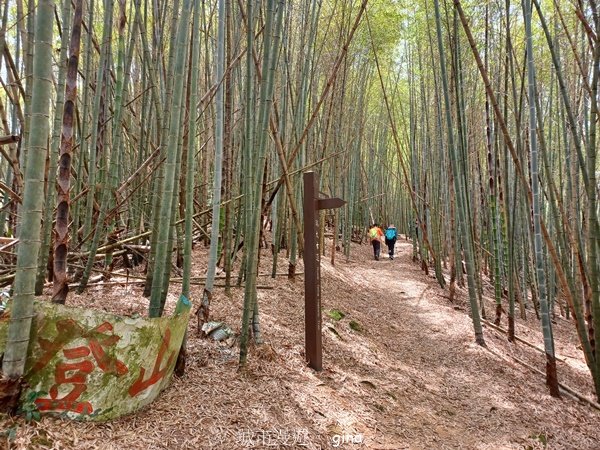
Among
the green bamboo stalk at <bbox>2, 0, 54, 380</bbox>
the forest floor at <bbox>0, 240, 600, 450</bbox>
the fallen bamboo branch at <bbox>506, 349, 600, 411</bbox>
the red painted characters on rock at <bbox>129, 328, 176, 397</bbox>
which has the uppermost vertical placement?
the green bamboo stalk at <bbox>2, 0, 54, 380</bbox>

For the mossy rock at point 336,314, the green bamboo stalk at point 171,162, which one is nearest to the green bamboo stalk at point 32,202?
the green bamboo stalk at point 171,162

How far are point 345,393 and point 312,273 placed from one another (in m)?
0.66

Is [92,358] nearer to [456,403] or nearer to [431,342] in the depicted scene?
[456,403]

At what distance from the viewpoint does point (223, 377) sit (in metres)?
1.74

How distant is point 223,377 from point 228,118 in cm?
181

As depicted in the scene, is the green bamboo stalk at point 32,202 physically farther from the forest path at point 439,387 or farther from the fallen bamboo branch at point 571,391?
the fallen bamboo branch at point 571,391

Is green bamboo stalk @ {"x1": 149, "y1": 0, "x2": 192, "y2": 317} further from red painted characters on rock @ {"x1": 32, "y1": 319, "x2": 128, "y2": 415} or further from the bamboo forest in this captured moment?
red painted characters on rock @ {"x1": 32, "y1": 319, "x2": 128, "y2": 415}

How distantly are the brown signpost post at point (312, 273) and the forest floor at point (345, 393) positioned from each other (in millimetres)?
109

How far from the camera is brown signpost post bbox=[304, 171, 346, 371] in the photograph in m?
2.15

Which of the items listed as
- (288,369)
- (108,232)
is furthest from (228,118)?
(288,369)

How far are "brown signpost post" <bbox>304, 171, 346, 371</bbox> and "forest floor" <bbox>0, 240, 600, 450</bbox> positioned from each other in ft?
0.36

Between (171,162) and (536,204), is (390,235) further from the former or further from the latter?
(171,162)

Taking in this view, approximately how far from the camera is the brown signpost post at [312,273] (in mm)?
2148

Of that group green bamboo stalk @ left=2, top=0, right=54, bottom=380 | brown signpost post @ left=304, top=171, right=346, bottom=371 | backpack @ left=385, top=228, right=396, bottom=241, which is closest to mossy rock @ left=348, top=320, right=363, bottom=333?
brown signpost post @ left=304, top=171, right=346, bottom=371
